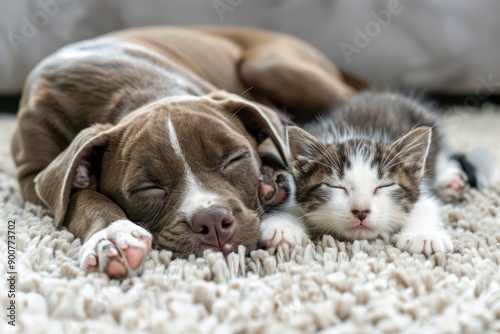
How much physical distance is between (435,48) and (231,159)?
10.2 ft

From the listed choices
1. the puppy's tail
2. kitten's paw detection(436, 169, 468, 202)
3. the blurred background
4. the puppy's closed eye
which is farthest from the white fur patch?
the blurred background

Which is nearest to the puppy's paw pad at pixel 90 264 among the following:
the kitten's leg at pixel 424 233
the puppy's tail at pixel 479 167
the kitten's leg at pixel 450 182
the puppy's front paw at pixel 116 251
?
the puppy's front paw at pixel 116 251

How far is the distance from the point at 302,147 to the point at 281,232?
1.52 ft

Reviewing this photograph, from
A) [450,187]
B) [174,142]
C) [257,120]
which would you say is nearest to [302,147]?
[257,120]

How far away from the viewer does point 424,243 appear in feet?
7.06

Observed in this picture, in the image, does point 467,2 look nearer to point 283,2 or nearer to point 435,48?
point 435,48

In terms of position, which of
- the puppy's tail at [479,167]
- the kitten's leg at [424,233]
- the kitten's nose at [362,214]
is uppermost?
the kitten's nose at [362,214]

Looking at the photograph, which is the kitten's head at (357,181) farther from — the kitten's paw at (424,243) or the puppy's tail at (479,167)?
the puppy's tail at (479,167)

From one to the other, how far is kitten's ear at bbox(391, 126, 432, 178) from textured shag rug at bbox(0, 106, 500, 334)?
1.27 ft

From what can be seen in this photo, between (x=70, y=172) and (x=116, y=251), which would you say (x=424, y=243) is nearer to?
(x=116, y=251)

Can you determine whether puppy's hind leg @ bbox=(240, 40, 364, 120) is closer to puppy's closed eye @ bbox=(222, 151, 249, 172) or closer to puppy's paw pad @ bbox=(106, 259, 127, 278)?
puppy's closed eye @ bbox=(222, 151, 249, 172)

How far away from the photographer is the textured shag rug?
5.03ft

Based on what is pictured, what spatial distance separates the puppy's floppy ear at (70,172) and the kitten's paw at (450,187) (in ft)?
5.48

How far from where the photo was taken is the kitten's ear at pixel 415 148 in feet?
8.01
